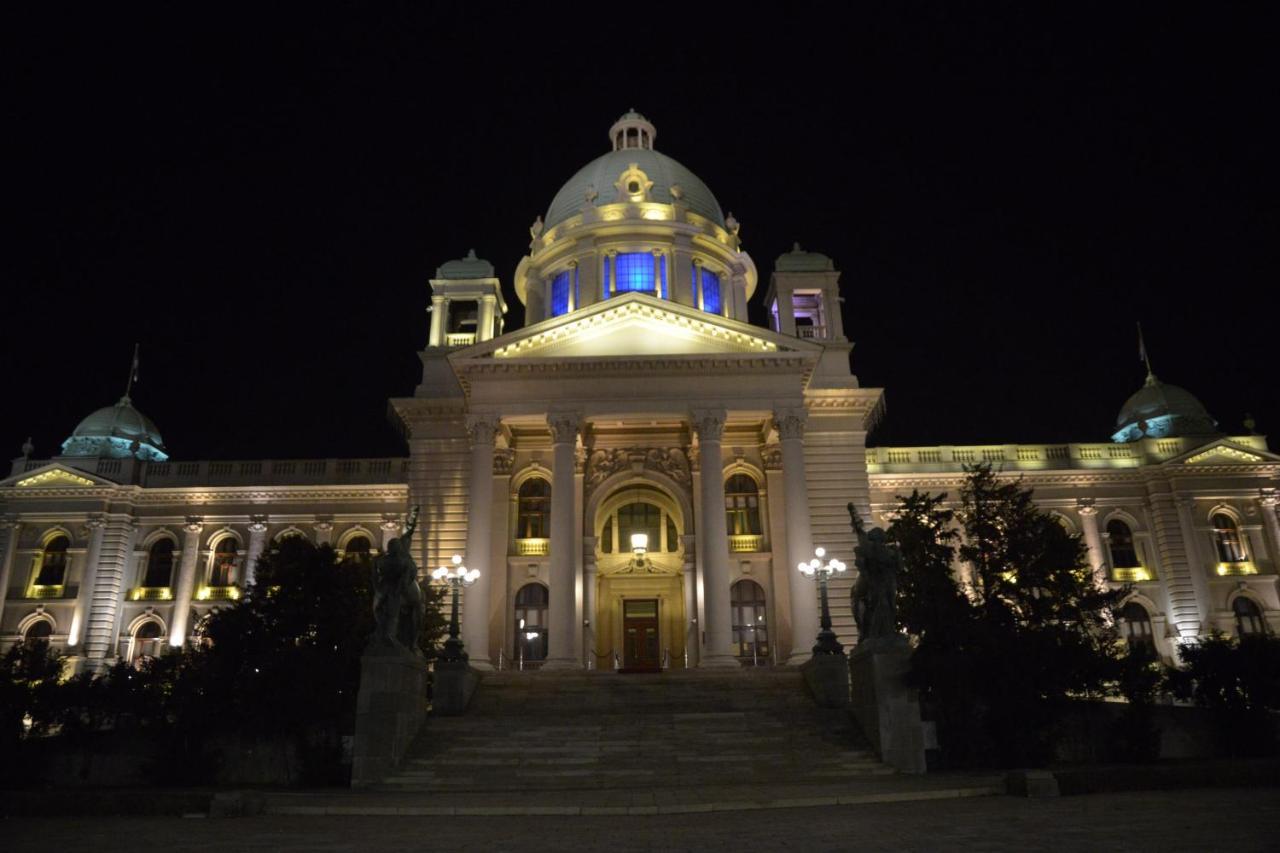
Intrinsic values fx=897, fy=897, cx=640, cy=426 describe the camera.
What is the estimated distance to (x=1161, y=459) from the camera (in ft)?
142

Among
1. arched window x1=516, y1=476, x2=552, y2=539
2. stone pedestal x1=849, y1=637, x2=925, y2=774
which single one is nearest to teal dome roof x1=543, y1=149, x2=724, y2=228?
arched window x1=516, y1=476, x2=552, y2=539

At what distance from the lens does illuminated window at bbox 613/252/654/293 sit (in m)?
42.8

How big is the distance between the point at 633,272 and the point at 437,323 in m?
9.60

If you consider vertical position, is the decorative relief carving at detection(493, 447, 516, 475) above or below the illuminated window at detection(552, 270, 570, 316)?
below

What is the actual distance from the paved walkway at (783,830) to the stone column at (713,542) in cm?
1587

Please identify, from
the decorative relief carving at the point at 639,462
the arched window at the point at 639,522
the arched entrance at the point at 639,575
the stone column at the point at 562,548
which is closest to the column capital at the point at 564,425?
the stone column at the point at 562,548

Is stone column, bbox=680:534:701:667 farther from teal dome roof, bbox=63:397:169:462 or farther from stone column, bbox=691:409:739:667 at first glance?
teal dome roof, bbox=63:397:169:462

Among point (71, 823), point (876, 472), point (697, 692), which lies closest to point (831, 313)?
point (876, 472)

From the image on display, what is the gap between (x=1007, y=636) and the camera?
19.2 m

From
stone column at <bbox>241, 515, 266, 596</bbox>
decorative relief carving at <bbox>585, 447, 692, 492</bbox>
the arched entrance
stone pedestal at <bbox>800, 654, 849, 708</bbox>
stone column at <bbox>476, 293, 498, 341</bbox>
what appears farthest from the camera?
stone column at <bbox>241, 515, 266, 596</bbox>

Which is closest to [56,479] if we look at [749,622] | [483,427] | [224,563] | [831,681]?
[224,563]

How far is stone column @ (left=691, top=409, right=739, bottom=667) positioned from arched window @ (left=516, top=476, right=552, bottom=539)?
21.8ft

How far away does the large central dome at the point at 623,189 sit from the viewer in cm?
4653

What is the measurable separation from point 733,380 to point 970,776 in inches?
737
